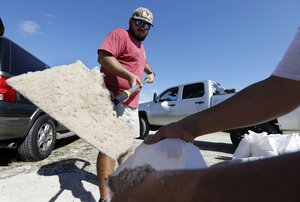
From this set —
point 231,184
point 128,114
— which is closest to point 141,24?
point 128,114

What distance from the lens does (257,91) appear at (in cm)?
120

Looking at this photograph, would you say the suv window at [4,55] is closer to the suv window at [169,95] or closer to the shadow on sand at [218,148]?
the shadow on sand at [218,148]

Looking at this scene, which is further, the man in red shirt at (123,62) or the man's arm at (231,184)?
the man in red shirt at (123,62)

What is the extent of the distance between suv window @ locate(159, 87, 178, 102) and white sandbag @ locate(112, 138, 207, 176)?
29.0 feet

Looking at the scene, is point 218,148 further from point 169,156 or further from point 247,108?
point 169,156

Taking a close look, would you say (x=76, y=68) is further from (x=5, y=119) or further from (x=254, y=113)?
(x=5, y=119)

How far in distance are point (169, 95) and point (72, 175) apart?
693cm

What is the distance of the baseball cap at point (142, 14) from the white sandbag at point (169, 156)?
2.05 meters

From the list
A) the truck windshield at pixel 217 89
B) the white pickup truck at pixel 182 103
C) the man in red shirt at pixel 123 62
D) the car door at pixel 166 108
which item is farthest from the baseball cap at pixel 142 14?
the car door at pixel 166 108

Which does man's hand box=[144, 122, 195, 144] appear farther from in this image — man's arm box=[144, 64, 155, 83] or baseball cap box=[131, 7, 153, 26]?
man's arm box=[144, 64, 155, 83]

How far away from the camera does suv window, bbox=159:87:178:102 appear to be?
10.1 meters

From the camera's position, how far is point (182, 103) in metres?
9.54

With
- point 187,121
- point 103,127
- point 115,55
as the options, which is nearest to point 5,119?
point 115,55

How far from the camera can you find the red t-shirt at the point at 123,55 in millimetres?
2775
